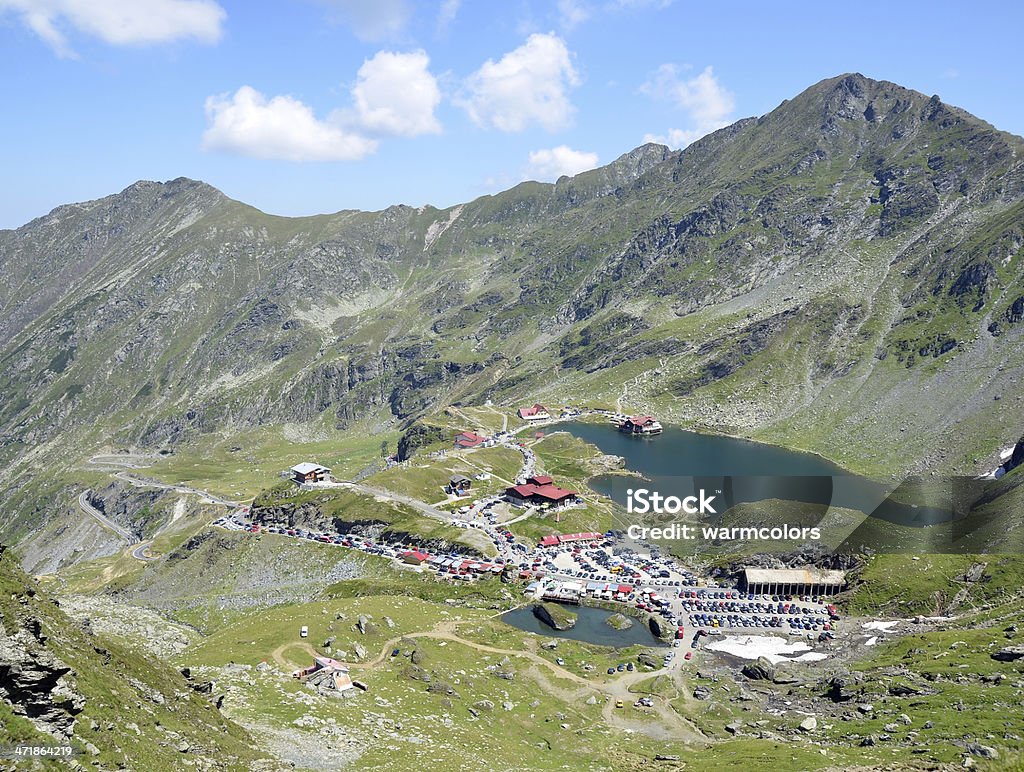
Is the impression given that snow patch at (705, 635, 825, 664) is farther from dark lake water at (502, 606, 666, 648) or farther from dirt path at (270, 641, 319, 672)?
dirt path at (270, 641, 319, 672)

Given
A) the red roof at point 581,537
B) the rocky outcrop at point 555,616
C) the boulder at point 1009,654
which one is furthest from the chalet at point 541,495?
the boulder at point 1009,654

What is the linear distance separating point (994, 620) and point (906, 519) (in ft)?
211

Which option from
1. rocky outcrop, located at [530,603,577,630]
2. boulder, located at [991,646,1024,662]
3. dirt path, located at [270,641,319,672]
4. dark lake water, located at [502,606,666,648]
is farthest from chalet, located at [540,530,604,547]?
boulder, located at [991,646,1024,662]

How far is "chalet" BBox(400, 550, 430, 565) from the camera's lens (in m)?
130

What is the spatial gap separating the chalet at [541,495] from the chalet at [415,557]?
33.5 meters

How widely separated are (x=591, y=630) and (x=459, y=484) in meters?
72.4

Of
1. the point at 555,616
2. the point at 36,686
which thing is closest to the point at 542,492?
the point at 555,616

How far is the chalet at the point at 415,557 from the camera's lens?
130 m

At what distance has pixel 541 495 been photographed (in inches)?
6284

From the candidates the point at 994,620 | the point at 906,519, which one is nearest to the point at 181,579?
the point at 994,620

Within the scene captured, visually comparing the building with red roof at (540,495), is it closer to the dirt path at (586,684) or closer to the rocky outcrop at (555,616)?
the rocky outcrop at (555,616)

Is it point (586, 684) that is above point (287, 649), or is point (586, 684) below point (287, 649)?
below

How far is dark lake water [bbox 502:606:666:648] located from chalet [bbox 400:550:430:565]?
91.1 feet

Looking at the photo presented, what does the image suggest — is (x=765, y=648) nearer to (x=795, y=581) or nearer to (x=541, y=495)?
(x=795, y=581)
